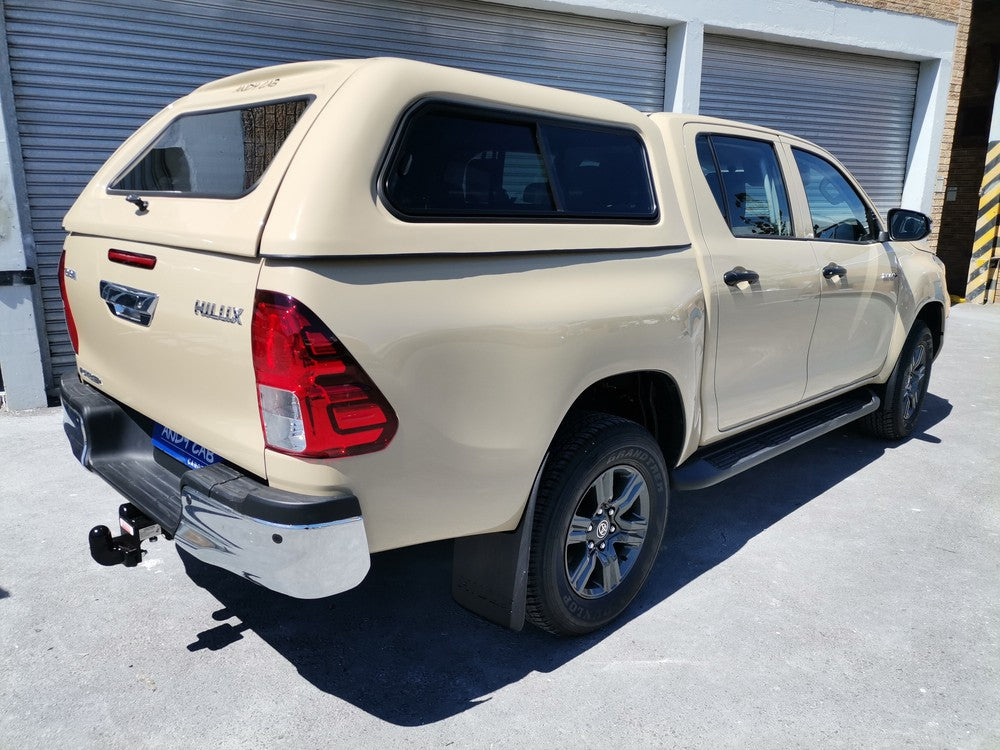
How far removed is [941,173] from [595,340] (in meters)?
11.8

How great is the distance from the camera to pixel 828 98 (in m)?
10.6

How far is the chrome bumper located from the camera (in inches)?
80.5

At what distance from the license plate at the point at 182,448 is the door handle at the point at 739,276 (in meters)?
2.18

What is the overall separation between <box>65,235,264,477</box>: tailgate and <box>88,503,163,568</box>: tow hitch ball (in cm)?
35

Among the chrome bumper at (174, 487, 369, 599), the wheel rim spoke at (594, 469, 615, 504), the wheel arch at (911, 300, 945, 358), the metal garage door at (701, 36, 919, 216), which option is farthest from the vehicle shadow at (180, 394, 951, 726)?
the metal garage door at (701, 36, 919, 216)

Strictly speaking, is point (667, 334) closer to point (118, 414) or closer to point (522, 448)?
point (522, 448)

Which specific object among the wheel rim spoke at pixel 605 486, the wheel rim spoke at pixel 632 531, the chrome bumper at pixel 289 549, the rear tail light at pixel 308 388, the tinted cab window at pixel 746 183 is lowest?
the wheel rim spoke at pixel 632 531

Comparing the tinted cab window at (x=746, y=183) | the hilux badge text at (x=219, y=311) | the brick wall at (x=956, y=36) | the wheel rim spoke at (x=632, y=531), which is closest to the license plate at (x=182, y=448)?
the hilux badge text at (x=219, y=311)

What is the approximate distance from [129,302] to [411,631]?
5.32ft

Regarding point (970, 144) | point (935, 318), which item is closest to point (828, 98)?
point (970, 144)

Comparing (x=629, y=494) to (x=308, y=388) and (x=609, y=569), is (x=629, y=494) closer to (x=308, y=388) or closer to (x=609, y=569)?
(x=609, y=569)

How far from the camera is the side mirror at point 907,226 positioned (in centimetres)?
455

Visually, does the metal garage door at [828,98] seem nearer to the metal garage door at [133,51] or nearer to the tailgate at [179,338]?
the metal garage door at [133,51]

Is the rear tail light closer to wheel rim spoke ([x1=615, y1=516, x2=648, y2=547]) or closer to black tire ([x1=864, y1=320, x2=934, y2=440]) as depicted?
wheel rim spoke ([x1=615, y1=516, x2=648, y2=547])
